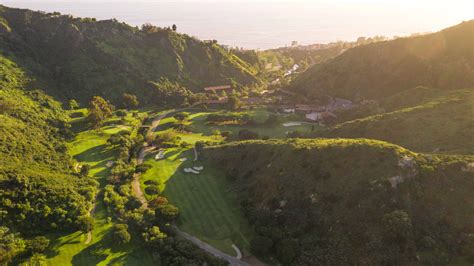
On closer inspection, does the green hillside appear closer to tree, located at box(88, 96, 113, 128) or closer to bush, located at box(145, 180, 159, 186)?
bush, located at box(145, 180, 159, 186)

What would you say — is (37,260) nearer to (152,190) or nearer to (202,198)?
(152,190)

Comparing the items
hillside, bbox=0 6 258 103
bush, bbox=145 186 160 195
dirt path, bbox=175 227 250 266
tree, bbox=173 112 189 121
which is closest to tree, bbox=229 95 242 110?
tree, bbox=173 112 189 121

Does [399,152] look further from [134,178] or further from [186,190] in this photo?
[134,178]

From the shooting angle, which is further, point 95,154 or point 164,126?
point 164,126

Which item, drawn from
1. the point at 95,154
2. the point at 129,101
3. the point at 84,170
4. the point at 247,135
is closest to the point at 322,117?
the point at 247,135

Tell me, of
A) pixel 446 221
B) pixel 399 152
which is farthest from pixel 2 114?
pixel 446 221

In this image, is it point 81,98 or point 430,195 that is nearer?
→ point 430,195

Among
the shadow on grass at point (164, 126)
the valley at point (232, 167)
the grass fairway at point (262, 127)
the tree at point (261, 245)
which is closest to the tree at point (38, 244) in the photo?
the valley at point (232, 167)
